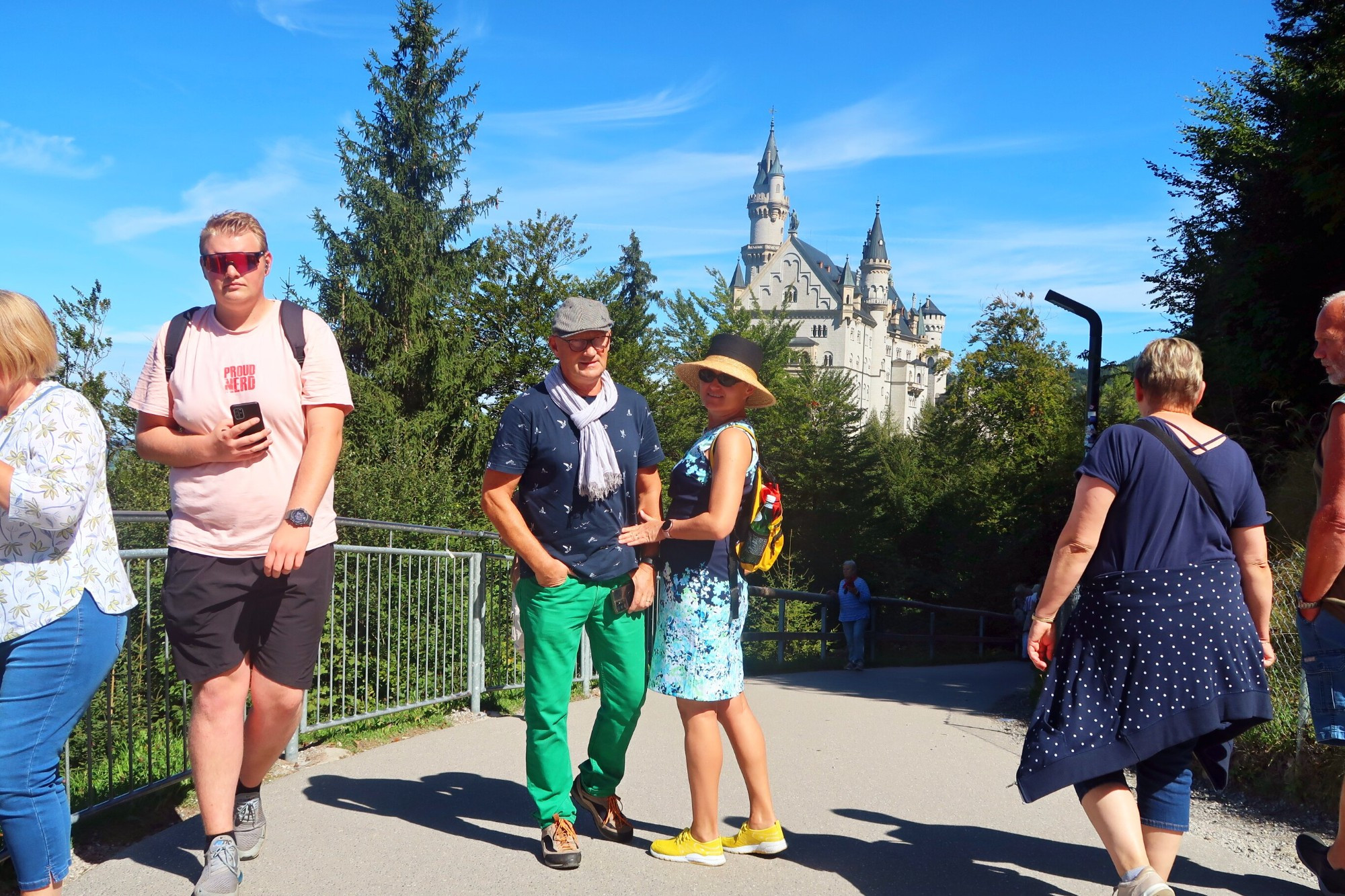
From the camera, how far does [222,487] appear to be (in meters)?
3.39

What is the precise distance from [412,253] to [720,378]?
97.0ft

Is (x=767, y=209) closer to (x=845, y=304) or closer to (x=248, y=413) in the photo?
(x=845, y=304)

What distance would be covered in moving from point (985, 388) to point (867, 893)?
43754mm

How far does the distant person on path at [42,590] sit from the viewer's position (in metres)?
2.73

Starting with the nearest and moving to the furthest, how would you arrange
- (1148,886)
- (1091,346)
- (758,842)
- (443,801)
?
(1148,886)
(758,842)
(443,801)
(1091,346)

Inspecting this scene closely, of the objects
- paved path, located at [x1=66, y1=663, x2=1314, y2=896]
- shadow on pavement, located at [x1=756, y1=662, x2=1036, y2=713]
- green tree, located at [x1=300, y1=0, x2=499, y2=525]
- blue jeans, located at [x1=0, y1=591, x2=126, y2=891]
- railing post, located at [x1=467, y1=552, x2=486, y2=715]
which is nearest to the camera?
blue jeans, located at [x1=0, y1=591, x2=126, y2=891]

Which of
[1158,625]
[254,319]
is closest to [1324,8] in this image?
[1158,625]

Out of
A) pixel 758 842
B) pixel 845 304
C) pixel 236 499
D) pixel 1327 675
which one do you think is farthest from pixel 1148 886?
pixel 845 304

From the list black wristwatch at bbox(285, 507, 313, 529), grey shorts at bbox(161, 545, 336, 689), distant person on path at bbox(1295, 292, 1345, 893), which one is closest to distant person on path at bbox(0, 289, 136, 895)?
grey shorts at bbox(161, 545, 336, 689)

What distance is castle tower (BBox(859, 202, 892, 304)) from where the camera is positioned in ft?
378

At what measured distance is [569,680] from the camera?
3971mm

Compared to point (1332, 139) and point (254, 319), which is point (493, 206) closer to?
point (1332, 139)

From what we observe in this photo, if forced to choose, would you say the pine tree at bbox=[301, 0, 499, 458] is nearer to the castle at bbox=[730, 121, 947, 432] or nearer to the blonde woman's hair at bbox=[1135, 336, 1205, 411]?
the blonde woman's hair at bbox=[1135, 336, 1205, 411]

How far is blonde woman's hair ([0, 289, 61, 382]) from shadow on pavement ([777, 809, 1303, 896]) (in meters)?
2.87
